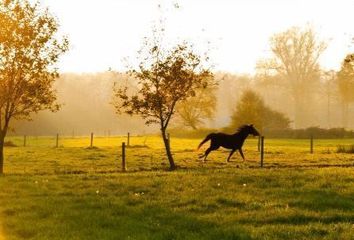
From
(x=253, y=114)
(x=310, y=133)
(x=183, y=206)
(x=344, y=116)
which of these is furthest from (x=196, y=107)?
(x=183, y=206)

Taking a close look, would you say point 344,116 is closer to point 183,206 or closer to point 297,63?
point 297,63

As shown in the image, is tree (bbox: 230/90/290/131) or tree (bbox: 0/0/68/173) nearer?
tree (bbox: 0/0/68/173)

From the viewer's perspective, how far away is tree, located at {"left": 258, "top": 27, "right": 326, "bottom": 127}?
345 ft

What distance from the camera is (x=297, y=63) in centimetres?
10988

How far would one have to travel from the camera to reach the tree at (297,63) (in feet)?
345

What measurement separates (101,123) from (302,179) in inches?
5153

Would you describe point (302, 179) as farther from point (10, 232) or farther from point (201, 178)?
point (10, 232)

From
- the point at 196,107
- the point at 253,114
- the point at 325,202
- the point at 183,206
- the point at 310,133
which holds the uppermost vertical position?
the point at 196,107

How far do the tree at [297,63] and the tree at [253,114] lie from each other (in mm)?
23072

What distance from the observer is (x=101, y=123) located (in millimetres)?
148750

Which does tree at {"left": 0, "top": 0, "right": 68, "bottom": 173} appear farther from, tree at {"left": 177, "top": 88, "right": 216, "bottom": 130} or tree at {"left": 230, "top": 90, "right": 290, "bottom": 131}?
tree at {"left": 177, "top": 88, "right": 216, "bottom": 130}

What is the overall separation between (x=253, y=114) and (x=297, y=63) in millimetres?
41703

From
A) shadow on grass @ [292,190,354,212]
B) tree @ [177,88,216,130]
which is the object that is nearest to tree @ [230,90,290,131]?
tree @ [177,88,216,130]

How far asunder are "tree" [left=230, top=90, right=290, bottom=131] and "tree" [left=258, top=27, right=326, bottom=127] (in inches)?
908
